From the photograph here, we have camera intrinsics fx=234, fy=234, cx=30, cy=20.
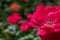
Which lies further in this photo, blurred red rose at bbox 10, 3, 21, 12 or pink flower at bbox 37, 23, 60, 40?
blurred red rose at bbox 10, 3, 21, 12

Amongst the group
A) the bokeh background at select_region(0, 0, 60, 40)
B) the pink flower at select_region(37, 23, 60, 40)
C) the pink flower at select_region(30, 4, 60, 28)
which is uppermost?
the bokeh background at select_region(0, 0, 60, 40)

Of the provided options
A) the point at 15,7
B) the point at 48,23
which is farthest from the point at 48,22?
the point at 15,7

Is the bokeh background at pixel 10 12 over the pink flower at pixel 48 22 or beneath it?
over

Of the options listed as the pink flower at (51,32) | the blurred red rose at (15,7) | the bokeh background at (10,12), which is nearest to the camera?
the pink flower at (51,32)

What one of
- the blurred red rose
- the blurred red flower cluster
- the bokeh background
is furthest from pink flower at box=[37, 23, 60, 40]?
the blurred red rose

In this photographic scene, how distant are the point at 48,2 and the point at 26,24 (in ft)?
1.01

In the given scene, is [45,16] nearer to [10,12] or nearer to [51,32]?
[51,32]

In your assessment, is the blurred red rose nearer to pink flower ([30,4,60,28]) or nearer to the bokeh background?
the bokeh background

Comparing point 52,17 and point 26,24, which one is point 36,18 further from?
point 26,24

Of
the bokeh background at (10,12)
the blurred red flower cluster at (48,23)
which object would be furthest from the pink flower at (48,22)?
the bokeh background at (10,12)

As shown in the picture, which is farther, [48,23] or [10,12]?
[10,12]

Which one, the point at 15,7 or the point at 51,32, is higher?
the point at 15,7

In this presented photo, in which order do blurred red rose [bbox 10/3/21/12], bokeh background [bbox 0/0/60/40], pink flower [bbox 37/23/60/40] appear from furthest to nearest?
blurred red rose [bbox 10/3/21/12] → bokeh background [bbox 0/0/60/40] → pink flower [bbox 37/23/60/40]

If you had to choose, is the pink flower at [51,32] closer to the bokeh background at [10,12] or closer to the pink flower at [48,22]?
the pink flower at [48,22]
